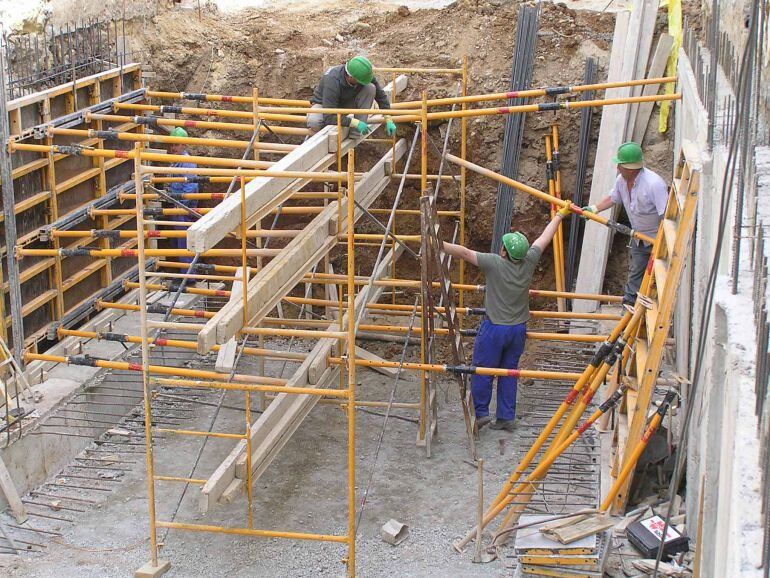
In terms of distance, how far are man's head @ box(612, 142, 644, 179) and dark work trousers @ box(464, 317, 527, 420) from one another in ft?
5.80

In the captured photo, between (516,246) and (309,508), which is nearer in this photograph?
(309,508)

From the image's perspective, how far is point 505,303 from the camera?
1035 cm

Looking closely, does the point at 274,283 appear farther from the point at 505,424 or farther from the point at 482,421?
the point at 505,424

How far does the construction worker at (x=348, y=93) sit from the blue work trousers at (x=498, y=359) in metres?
2.20

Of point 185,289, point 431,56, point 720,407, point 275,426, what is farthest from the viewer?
point 431,56

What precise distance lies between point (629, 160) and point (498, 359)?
2292 millimetres

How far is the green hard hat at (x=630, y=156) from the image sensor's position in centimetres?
995

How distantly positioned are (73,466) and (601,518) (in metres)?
5.18

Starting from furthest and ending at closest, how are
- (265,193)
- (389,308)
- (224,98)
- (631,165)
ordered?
(389,308) → (224,98) → (631,165) → (265,193)

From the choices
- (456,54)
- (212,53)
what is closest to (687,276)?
(456,54)

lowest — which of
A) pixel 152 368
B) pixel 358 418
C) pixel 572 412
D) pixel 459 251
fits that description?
pixel 358 418

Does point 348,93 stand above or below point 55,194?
above

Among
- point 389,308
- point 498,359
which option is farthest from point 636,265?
point 389,308

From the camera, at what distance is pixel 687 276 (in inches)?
336
